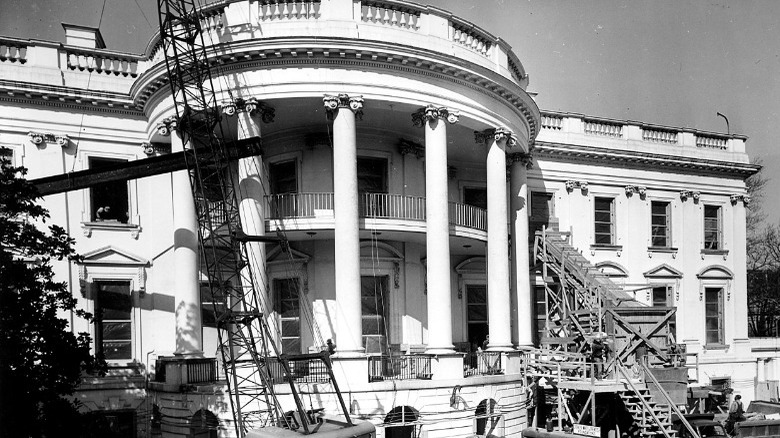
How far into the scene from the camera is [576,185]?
92.1 feet

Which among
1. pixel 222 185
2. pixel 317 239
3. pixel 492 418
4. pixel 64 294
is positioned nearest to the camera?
pixel 64 294

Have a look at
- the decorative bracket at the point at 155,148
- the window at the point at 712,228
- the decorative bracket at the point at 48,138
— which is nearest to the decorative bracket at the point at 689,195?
the window at the point at 712,228

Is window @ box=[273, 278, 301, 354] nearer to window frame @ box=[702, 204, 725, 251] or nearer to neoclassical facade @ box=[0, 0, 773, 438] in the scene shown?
neoclassical facade @ box=[0, 0, 773, 438]

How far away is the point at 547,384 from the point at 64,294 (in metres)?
15.8

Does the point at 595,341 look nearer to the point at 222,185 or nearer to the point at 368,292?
the point at 368,292

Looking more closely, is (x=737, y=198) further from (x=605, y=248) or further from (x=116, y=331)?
(x=116, y=331)

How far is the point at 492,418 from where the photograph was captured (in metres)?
18.8

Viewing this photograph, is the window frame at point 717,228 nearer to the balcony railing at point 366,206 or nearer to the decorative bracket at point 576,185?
the decorative bracket at point 576,185

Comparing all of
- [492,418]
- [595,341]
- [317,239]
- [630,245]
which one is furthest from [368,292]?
[630,245]

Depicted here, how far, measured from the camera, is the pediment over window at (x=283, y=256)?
2097cm

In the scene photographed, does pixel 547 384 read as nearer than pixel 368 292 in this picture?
No

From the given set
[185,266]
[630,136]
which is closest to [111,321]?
[185,266]

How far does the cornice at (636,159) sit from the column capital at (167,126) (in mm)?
14276

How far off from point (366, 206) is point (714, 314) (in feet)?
61.4
